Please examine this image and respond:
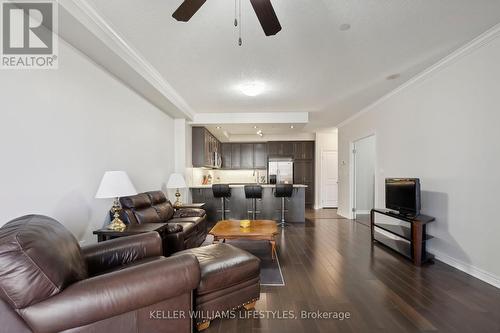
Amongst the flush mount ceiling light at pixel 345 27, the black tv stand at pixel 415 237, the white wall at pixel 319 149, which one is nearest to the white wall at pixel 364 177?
the white wall at pixel 319 149

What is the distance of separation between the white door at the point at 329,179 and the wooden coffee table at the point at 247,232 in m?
4.93

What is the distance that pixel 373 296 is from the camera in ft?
7.11

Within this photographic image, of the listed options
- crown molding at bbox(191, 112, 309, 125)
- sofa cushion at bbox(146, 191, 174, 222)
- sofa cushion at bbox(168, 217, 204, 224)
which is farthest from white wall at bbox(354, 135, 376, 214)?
sofa cushion at bbox(146, 191, 174, 222)

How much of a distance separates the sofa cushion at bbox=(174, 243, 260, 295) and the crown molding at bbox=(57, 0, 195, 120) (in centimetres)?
236

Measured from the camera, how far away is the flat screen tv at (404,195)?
306 centimetres

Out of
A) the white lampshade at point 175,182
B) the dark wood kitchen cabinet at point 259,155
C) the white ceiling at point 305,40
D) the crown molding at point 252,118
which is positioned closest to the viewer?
the white ceiling at point 305,40

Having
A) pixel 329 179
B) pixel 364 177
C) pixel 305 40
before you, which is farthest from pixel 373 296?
pixel 329 179

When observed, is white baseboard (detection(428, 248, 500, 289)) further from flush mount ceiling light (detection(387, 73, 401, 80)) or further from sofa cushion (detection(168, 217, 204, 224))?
sofa cushion (detection(168, 217, 204, 224))

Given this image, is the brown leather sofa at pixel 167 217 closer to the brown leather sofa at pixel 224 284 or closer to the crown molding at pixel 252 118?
the brown leather sofa at pixel 224 284

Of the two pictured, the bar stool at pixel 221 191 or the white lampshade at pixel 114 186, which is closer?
the white lampshade at pixel 114 186

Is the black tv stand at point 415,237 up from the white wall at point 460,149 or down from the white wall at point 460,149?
down

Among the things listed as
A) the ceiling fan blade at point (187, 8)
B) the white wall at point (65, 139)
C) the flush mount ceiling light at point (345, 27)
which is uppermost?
the flush mount ceiling light at point (345, 27)

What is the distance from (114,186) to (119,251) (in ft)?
2.51

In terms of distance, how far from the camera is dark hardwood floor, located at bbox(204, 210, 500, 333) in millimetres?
1761
